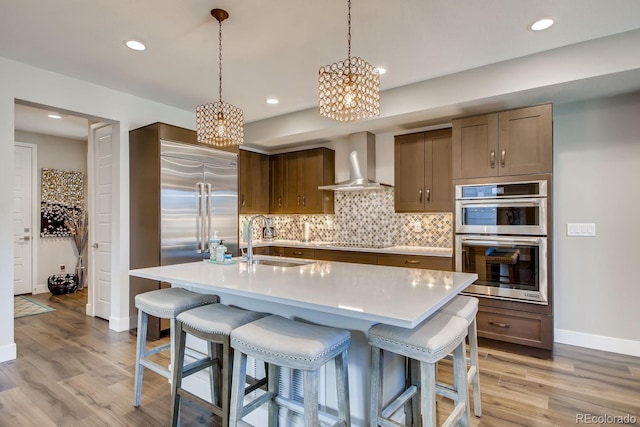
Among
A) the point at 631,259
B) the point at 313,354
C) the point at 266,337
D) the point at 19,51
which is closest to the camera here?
the point at 313,354

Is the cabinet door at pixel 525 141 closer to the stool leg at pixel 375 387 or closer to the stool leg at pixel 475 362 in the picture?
the stool leg at pixel 475 362

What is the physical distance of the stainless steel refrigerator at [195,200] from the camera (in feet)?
11.8

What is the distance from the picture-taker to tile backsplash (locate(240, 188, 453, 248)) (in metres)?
4.21

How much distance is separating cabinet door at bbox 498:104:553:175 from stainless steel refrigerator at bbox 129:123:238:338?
3.10 metres

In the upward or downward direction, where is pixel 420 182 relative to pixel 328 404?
upward

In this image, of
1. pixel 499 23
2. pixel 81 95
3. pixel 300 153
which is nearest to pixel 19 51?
pixel 81 95

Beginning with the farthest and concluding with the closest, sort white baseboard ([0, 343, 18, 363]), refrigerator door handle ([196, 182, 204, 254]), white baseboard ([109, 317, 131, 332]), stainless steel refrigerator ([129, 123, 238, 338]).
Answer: refrigerator door handle ([196, 182, 204, 254])
white baseboard ([109, 317, 131, 332])
stainless steel refrigerator ([129, 123, 238, 338])
white baseboard ([0, 343, 18, 363])

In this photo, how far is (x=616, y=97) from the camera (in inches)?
123

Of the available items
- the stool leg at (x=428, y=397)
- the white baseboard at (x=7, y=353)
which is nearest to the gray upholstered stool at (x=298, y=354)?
the stool leg at (x=428, y=397)

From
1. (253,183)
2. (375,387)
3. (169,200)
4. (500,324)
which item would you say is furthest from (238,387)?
(253,183)

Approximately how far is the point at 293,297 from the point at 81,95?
3.40 meters

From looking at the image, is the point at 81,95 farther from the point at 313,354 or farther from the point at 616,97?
the point at 616,97

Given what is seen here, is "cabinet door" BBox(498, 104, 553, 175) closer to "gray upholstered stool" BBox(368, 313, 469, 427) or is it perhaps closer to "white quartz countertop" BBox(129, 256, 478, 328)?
"white quartz countertop" BBox(129, 256, 478, 328)

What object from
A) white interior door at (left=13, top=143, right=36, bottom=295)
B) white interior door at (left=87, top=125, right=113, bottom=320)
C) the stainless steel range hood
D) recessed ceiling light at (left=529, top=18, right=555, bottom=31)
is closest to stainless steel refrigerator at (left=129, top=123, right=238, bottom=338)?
white interior door at (left=87, top=125, right=113, bottom=320)
